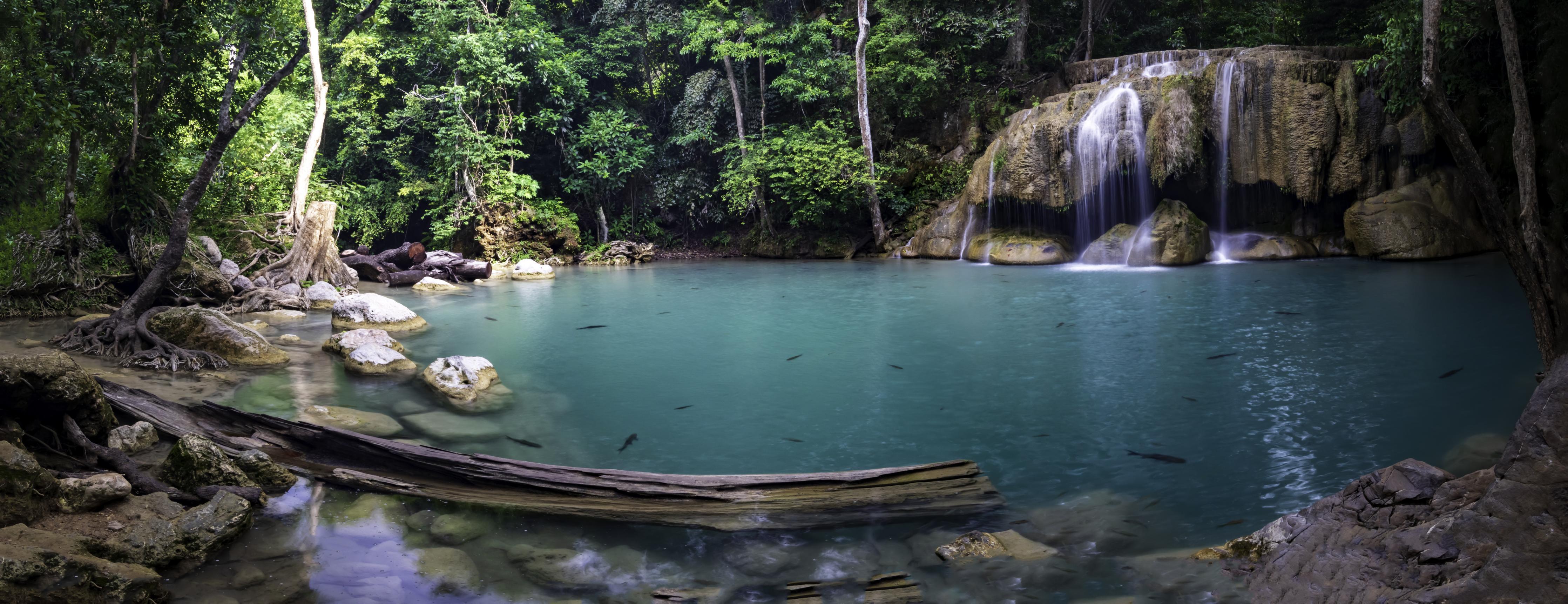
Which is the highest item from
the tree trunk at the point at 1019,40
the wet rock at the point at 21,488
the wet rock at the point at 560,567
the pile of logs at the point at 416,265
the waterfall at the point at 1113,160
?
the tree trunk at the point at 1019,40

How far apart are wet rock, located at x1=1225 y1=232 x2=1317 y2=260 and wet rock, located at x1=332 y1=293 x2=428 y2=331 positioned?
49.3 ft

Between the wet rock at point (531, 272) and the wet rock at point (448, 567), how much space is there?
1505cm

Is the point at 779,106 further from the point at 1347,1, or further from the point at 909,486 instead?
the point at 909,486

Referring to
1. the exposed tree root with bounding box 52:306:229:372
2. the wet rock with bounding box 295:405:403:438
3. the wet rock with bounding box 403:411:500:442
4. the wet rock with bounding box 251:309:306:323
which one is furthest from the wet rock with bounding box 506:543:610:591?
the wet rock with bounding box 251:309:306:323

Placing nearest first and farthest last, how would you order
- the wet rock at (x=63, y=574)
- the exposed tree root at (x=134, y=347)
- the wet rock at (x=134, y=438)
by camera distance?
the wet rock at (x=63, y=574)
the wet rock at (x=134, y=438)
the exposed tree root at (x=134, y=347)

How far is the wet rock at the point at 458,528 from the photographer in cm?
380

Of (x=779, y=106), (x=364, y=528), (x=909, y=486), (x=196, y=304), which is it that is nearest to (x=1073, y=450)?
(x=909, y=486)

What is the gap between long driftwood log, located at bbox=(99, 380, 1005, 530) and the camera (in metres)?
3.89

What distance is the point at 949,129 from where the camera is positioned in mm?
21531

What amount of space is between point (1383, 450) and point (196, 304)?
426 inches

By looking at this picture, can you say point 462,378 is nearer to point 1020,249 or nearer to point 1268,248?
point 1020,249

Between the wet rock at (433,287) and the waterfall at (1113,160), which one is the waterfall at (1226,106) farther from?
the wet rock at (433,287)

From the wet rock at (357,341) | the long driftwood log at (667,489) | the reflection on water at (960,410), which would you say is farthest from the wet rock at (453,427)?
the wet rock at (357,341)

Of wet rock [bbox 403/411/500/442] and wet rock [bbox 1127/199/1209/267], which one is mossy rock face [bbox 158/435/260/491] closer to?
wet rock [bbox 403/411/500/442]
